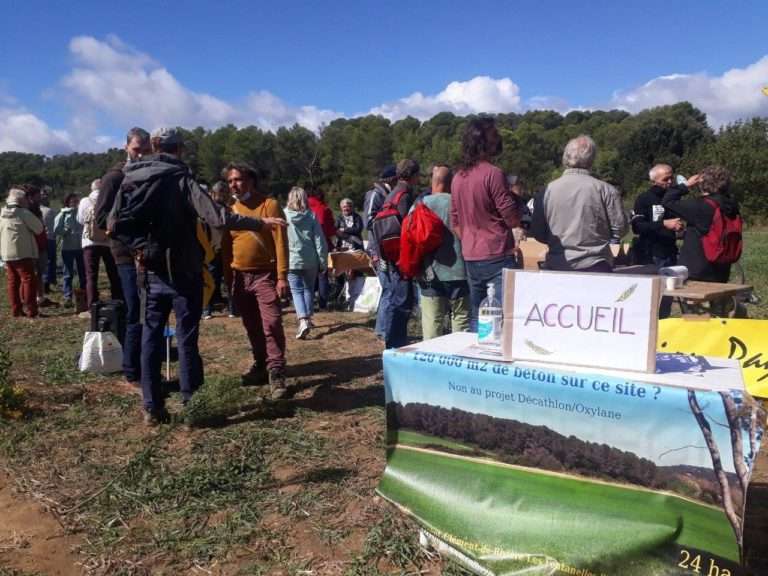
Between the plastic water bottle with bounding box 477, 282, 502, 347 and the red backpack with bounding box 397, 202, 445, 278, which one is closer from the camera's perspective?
the plastic water bottle with bounding box 477, 282, 502, 347

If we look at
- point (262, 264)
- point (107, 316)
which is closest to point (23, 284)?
point (107, 316)

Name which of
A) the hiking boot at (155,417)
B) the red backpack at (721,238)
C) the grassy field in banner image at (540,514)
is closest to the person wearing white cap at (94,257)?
the hiking boot at (155,417)

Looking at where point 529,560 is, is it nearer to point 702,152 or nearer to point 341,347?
point 341,347

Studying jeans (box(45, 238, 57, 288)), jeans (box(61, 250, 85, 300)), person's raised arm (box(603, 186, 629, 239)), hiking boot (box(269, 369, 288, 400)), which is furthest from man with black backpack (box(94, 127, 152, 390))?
jeans (box(45, 238, 57, 288))

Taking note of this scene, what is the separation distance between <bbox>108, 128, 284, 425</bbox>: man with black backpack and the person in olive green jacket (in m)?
5.40

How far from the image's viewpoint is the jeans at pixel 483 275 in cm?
403

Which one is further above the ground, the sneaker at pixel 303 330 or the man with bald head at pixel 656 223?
the man with bald head at pixel 656 223

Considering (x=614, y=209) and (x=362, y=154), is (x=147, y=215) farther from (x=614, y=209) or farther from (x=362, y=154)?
(x=362, y=154)

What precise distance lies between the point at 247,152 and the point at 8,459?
61.7 metres

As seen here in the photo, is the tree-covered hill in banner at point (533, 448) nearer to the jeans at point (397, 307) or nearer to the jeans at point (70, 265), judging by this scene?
the jeans at point (397, 307)

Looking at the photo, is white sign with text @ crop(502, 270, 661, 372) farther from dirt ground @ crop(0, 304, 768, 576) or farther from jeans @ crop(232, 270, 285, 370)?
jeans @ crop(232, 270, 285, 370)

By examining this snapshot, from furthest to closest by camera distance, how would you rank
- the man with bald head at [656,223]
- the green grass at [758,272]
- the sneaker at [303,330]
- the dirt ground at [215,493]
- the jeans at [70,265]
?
the jeans at [70,265] < the green grass at [758,272] < the sneaker at [303,330] < the man with bald head at [656,223] < the dirt ground at [215,493]

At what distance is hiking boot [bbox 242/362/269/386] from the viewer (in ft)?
16.9

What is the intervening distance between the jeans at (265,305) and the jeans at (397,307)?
2.81 feet
